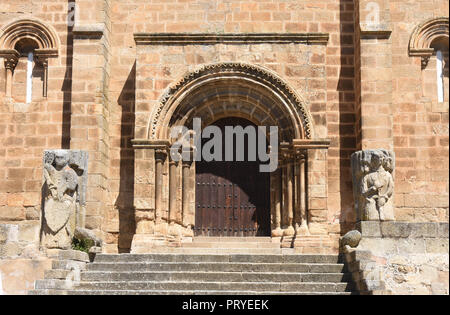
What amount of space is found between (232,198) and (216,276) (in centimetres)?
407

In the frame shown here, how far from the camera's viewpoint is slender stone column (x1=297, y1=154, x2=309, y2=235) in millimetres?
15024

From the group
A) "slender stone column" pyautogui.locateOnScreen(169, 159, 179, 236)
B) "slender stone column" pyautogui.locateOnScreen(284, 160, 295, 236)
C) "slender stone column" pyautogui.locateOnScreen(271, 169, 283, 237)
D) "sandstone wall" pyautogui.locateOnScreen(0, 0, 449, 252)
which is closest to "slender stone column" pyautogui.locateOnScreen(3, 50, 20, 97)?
"sandstone wall" pyautogui.locateOnScreen(0, 0, 449, 252)

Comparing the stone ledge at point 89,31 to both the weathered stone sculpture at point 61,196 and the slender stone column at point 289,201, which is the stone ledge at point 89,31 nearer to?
the weathered stone sculpture at point 61,196

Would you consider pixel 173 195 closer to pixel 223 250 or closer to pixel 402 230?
pixel 223 250

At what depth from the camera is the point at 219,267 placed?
12.5m

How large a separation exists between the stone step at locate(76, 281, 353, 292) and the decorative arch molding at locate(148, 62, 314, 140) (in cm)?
417

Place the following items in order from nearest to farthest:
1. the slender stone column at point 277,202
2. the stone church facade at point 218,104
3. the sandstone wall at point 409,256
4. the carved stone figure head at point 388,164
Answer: the sandstone wall at point 409,256
the carved stone figure head at point 388,164
the stone church facade at point 218,104
the slender stone column at point 277,202

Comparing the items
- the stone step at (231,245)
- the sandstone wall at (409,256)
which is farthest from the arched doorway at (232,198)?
the sandstone wall at (409,256)

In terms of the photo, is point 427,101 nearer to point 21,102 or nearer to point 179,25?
point 179,25

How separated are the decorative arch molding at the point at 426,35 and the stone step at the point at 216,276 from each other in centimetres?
618

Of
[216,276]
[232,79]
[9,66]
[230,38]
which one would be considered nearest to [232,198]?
[232,79]

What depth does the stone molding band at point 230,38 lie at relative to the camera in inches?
A: 614

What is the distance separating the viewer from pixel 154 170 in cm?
1533

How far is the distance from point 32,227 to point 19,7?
16.1 feet
